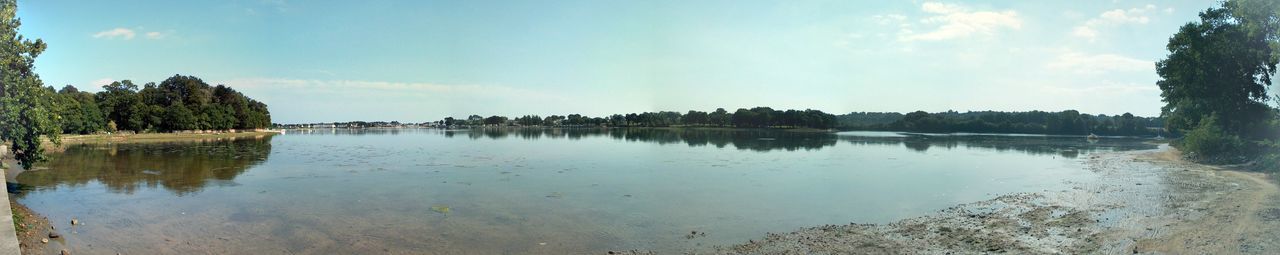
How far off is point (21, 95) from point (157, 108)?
251 feet

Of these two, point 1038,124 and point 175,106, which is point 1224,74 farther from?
point 1038,124

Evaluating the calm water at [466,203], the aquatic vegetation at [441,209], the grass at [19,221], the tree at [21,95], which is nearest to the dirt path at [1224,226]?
the calm water at [466,203]

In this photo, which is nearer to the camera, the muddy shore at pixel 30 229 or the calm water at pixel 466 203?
the muddy shore at pixel 30 229

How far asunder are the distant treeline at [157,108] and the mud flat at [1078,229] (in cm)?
6777

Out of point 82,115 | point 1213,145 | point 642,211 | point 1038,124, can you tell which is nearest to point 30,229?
point 642,211

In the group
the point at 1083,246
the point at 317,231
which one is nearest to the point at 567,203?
the point at 317,231

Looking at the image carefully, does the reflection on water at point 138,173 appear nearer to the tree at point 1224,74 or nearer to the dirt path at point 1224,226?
the dirt path at point 1224,226

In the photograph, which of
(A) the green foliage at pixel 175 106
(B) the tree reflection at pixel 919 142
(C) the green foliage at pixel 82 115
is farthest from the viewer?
(A) the green foliage at pixel 175 106

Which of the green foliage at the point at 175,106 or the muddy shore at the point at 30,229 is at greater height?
the green foliage at the point at 175,106

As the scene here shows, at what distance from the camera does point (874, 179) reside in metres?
22.9

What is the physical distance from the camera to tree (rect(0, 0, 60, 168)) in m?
13.5

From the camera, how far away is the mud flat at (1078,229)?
30.3ft

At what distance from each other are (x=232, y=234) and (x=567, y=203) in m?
7.35

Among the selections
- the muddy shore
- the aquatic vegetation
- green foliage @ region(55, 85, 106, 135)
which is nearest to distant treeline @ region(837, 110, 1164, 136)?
the aquatic vegetation
